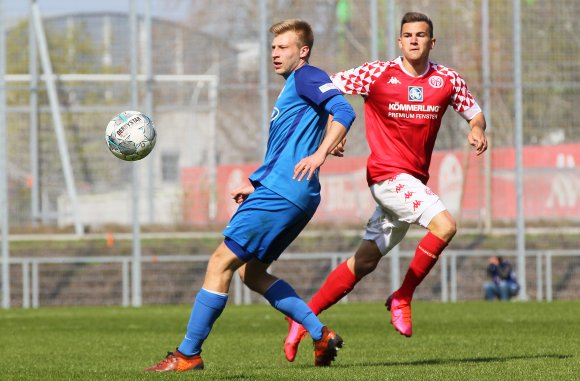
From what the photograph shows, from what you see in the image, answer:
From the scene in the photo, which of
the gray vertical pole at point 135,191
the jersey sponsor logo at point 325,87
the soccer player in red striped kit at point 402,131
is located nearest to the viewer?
the jersey sponsor logo at point 325,87

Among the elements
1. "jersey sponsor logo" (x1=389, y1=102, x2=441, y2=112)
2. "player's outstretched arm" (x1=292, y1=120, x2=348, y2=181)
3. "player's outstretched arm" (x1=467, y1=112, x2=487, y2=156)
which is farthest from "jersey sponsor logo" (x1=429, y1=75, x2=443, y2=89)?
"player's outstretched arm" (x1=292, y1=120, x2=348, y2=181)

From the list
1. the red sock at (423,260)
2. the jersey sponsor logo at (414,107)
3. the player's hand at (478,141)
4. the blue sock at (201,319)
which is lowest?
the blue sock at (201,319)

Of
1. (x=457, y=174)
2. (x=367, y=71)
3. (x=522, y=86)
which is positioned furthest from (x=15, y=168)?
(x=367, y=71)

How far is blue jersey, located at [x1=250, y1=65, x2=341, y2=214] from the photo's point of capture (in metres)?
7.01

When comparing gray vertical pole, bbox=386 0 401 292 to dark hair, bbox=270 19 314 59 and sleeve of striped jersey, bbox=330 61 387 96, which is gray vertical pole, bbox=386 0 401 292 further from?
dark hair, bbox=270 19 314 59

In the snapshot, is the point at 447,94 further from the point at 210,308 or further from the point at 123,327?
the point at 123,327

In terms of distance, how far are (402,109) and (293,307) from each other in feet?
5.62

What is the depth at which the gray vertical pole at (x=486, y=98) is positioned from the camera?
2056 cm

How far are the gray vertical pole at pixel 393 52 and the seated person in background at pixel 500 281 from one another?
4.60ft

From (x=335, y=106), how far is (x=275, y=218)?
2.32 ft

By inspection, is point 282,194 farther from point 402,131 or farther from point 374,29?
point 374,29

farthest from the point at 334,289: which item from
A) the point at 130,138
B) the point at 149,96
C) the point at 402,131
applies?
the point at 149,96

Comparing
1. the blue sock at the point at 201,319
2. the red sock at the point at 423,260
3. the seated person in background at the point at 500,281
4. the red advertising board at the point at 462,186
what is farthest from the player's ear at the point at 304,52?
the red advertising board at the point at 462,186

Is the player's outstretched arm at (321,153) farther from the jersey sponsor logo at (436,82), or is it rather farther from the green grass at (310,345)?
the jersey sponsor logo at (436,82)
